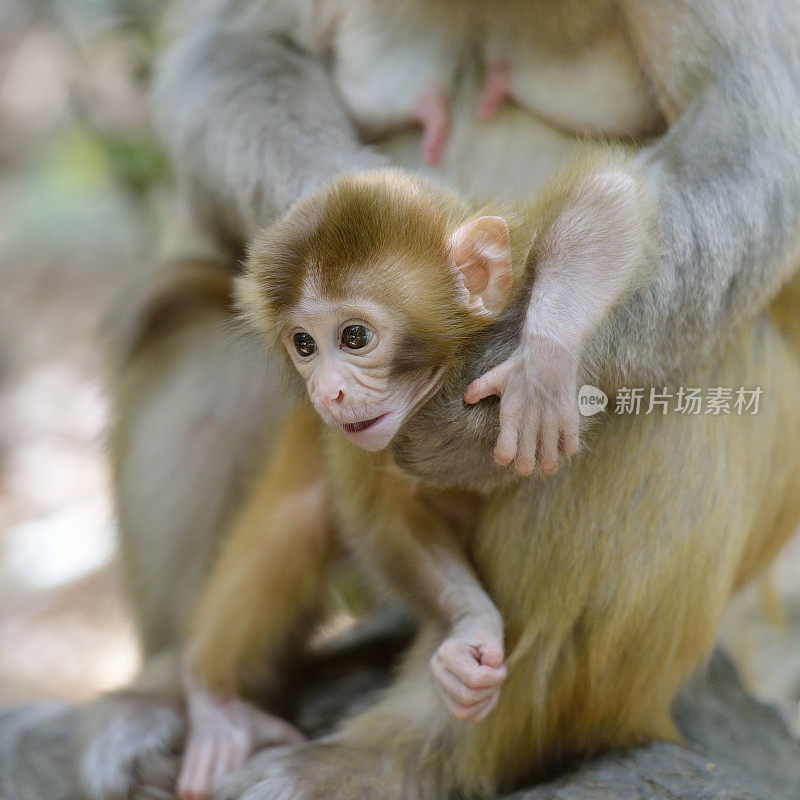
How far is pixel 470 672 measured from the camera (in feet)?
6.67

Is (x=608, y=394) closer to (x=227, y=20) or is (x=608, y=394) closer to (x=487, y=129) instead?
(x=487, y=129)

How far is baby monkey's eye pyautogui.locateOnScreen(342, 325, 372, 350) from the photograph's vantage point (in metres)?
1.93

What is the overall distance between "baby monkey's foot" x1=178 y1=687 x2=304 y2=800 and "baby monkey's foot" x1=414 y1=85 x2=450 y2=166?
1366 mm

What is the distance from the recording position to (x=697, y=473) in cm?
224

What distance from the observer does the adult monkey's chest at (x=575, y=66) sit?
236 centimetres

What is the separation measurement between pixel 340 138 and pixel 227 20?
58 cm

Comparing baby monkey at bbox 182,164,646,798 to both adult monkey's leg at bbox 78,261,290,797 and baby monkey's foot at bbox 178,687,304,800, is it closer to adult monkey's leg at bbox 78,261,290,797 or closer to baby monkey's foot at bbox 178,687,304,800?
baby monkey's foot at bbox 178,687,304,800

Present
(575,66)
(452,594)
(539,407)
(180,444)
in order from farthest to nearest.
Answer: (180,444) → (575,66) → (452,594) → (539,407)

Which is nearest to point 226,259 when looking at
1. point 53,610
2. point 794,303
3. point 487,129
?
point 487,129

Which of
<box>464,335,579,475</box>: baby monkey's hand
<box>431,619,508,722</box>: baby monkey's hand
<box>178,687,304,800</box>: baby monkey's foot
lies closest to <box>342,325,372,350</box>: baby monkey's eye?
<box>464,335,579,475</box>: baby monkey's hand

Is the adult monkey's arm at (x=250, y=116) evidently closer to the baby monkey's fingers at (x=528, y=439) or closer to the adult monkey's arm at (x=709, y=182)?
the adult monkey's arm at (x=709, y=182)

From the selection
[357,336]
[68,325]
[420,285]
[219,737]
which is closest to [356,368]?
[357,336]

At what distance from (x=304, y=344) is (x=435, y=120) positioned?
806 millimetres
